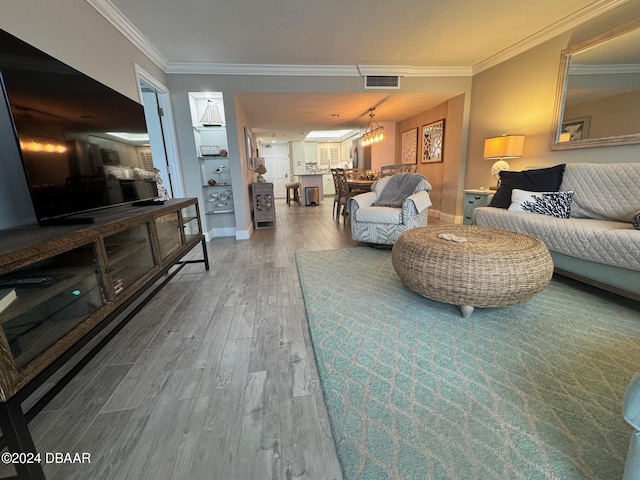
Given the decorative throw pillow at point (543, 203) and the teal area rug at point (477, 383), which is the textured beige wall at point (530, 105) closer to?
the decorative throw pillow at point (543, 203)

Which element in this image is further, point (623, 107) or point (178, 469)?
point (623, 107)

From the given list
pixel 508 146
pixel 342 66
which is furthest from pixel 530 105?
pixel 342 66

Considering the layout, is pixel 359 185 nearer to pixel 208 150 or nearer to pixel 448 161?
pixel 448 161

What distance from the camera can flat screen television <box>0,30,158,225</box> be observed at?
108 centimetres

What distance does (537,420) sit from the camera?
99 centimetres

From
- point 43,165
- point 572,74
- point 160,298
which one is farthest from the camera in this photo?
point 572,74

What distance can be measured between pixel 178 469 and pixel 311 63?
4153 millimetres

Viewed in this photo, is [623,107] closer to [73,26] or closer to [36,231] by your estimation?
[36,231]

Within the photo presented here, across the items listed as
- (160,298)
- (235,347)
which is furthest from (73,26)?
(235,347)

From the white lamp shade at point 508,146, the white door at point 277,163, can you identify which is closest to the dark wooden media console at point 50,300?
the white lamp shade at point 508,146

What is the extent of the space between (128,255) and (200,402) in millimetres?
968

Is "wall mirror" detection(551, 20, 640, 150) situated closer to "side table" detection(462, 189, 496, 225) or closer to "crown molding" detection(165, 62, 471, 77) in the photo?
"side table" detection(462, 189, 496, 225)

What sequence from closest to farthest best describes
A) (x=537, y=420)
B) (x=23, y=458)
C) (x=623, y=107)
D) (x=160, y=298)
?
(x=23, y=458) → (x=537, y=420) → (x=160, y=298) → (x=623, y=107)

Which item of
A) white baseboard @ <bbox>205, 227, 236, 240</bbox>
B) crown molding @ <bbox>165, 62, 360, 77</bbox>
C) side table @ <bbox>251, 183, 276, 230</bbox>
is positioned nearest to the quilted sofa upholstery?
crown molding @ <bbox>165, 62, 360, 77</bbox>
